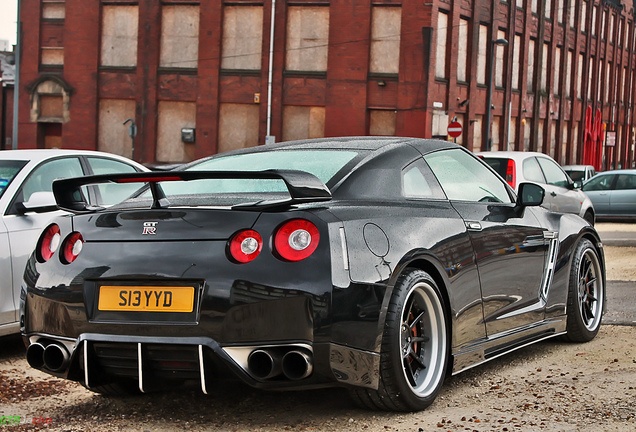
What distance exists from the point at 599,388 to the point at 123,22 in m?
37.3

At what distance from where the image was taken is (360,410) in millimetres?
4539

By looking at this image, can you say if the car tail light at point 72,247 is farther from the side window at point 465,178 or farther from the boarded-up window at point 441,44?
the boarded-up window at point 441,44

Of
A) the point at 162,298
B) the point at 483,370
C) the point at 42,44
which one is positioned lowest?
the point at 483,370

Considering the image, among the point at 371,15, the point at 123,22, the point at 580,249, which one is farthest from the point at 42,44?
the point at 580,249

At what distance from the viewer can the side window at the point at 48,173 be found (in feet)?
22.6

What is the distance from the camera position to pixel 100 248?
4324 millimetres

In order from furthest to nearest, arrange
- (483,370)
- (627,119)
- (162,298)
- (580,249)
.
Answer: (627,119) < (580,249) < (483,370) < (162,298)

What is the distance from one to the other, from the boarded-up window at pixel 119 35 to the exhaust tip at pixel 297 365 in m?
37.2

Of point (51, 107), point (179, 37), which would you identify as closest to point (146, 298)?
point (179, 37)

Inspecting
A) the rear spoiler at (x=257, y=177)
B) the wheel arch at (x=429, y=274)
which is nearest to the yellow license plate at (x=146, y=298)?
the rear spoiler at (x=257, y=177)

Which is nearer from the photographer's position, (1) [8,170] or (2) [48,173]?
(1) [8,170]

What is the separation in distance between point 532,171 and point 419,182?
1049 cm

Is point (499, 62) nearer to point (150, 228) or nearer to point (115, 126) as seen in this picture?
point (115, 126)

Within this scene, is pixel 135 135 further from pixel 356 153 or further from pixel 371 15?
pixel 356 153
